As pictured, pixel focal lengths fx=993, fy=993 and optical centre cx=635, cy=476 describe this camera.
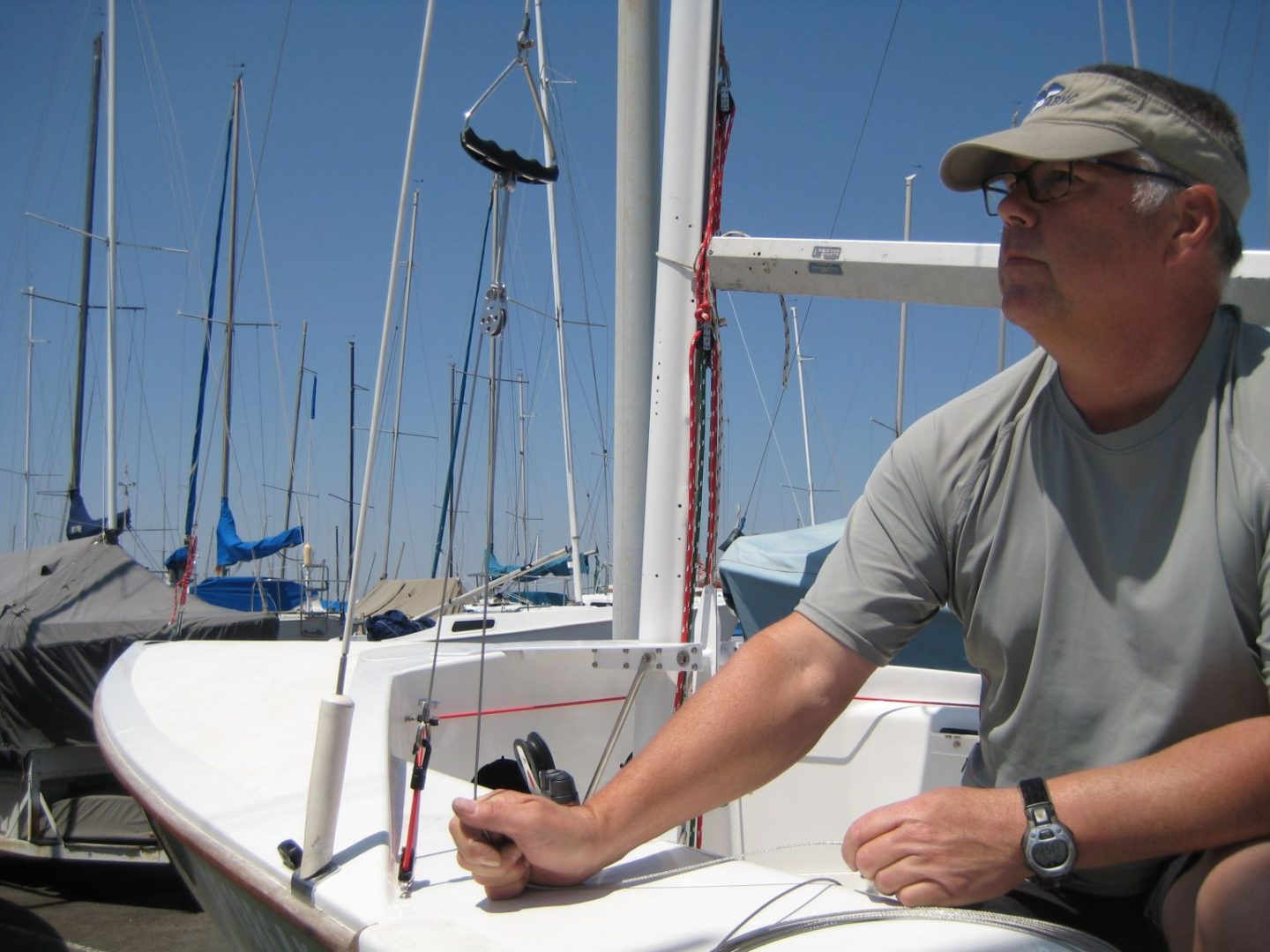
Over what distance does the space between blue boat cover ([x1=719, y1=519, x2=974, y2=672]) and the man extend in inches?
111

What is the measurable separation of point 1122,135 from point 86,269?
16.1 m

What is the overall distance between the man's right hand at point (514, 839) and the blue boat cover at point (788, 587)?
3.07m

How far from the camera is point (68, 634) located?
8516 mm

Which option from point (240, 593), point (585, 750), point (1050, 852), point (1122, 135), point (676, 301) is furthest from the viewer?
point (240, 593)

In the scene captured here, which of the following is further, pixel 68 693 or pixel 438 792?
pixel 68 693

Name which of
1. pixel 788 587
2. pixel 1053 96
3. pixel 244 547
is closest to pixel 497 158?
pixel 1053 96

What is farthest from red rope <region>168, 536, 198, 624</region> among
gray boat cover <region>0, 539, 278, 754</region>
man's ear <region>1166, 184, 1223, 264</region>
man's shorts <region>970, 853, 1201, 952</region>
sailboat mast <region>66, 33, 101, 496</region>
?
man's ear <region>1166, 184, 1223, 264</region>

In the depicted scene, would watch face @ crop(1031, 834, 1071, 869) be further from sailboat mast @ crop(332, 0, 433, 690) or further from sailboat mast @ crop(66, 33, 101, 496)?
sailboat mast @ crop(66, 33, 101, 496)

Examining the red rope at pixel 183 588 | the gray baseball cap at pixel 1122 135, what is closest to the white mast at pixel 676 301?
the gray baseball cap at pixel 1122 135

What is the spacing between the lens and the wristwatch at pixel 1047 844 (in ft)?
3.33

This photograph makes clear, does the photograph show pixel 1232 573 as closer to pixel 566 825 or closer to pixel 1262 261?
pixel 566 825

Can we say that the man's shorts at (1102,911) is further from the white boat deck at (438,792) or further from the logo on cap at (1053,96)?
the logo on cap at (1053,96)

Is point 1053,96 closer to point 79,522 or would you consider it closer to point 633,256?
point 633,256

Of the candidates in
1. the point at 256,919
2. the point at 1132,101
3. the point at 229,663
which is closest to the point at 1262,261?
the point at 1132,101
